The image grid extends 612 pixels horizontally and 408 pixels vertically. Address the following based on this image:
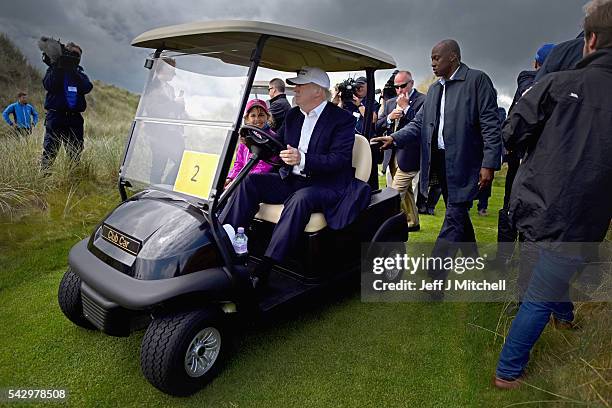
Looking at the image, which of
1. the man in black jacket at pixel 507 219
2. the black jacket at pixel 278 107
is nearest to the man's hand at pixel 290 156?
the black jacket at pixel 278 107

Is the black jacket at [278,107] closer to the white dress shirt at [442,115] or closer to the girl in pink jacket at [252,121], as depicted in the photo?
the girl in pink jacket at [252,121]

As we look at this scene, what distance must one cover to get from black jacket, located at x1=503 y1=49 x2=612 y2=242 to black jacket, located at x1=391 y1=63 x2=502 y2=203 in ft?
2.88

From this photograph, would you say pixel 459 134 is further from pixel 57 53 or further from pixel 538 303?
pixel 57 53

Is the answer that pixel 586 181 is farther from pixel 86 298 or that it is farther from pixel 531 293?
pixel 86 298

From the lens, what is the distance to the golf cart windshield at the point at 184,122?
2.03 m

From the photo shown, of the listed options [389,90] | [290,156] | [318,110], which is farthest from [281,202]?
[389,90]

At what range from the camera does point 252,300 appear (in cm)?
206

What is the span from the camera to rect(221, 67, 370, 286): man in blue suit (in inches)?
91.5

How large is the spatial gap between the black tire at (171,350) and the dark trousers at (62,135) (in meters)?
3.79

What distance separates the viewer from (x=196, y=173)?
2.06m

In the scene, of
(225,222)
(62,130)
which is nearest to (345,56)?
(225,222)

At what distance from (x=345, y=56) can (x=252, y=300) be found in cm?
169

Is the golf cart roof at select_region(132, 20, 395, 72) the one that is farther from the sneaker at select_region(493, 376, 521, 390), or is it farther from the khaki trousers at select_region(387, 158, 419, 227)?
the sneaker at select_region(493, 376, 521, 390)

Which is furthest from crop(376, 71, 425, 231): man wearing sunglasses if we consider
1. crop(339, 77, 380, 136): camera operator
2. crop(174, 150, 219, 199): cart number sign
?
crop(174, 150, 219, 199): cart number sign
